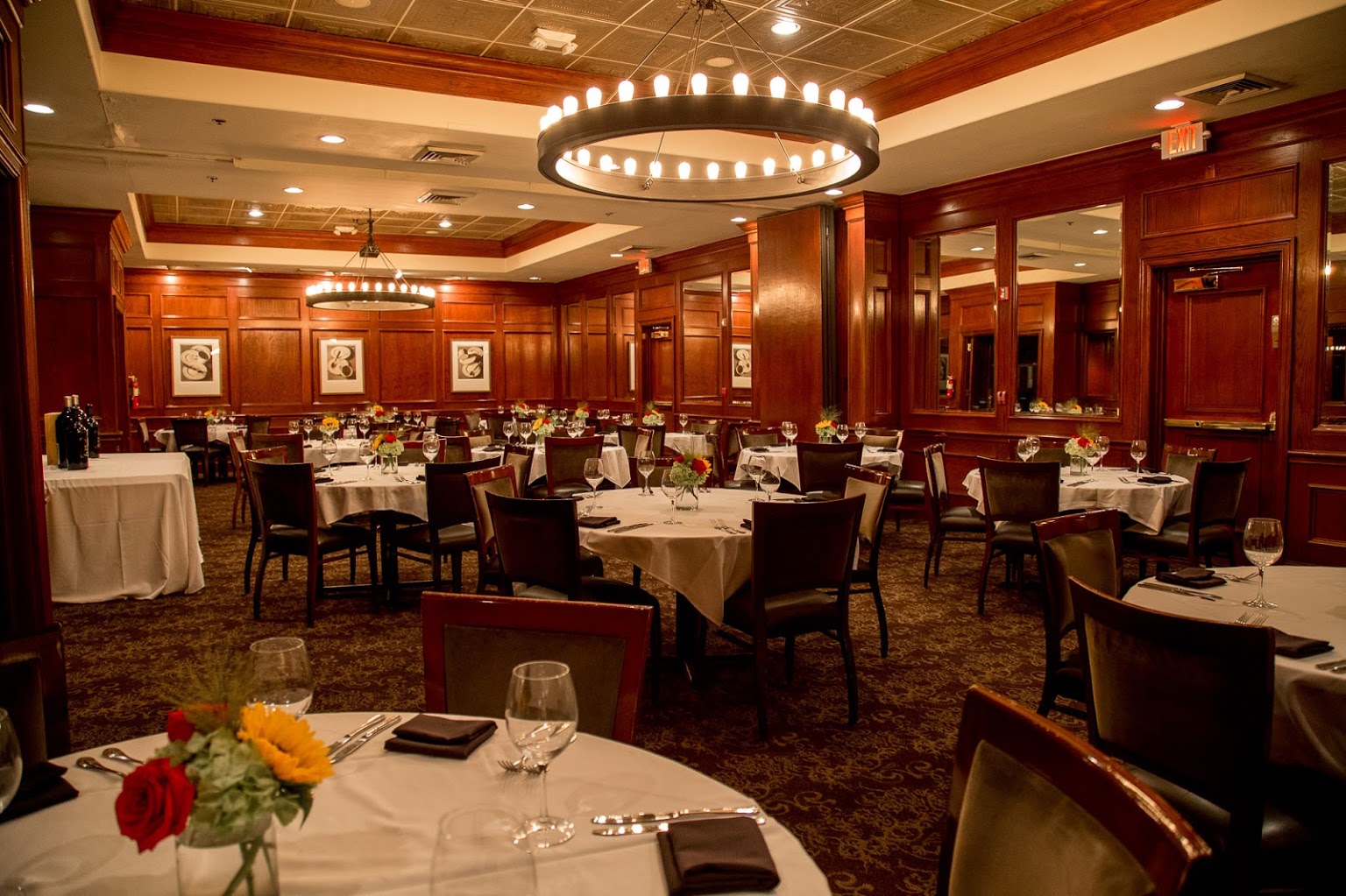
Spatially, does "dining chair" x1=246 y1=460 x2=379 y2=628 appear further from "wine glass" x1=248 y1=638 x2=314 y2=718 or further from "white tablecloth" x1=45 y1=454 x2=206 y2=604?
"wine glass" x1=248 y1=638 x2=314 y2=718

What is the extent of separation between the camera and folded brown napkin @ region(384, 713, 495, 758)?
152 cm

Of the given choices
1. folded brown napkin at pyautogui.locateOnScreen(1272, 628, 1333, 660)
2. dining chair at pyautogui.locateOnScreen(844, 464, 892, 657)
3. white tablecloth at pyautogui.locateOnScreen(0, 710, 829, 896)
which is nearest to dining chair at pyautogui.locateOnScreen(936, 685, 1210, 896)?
white tablecloth at pyautogui.locateOnScreen(0, 710, 829, 896)

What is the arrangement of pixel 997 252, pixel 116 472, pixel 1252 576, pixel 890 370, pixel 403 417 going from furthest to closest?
pixel 403 417, pixel 890 370, pixel 997 252, pixel 116 472, pixel 1252 576

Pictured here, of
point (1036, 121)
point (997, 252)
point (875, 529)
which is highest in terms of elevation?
point (1036, 121)

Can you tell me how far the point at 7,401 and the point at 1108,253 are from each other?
507 inches

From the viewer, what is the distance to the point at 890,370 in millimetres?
9430

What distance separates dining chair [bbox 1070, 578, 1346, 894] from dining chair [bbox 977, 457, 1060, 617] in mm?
3158

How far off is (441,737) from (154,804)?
75 centimetres

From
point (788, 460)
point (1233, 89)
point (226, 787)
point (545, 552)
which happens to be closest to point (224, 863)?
point (226, 787)


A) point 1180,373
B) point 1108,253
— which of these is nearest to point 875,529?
point 1180,373

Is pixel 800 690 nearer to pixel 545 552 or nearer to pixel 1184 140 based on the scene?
pixel 545 552

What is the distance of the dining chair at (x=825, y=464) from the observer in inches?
257

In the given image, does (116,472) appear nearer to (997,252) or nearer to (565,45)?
(565,45)

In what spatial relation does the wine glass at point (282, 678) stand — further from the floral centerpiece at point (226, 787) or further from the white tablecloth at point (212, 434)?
the white tablecloth at point (212, 434)
